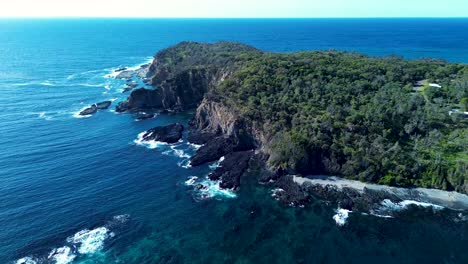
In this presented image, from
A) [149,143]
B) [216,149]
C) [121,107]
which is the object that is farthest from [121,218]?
[121,107]

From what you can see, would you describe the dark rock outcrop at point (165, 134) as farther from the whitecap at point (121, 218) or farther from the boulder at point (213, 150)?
the whitecap at point (121, 218)

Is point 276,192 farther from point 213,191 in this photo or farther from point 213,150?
point 213,150

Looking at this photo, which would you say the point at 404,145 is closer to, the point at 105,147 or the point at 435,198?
the point at 435,198

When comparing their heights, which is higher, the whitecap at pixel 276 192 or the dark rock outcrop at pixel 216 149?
the dark rock outcrop at pixel 216 149

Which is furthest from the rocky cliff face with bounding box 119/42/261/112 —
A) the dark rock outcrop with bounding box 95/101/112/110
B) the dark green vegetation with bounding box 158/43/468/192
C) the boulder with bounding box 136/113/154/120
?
the dark green vegetation with bounding box 158/43/468/192

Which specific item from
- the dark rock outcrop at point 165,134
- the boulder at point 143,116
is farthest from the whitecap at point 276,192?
the boulder at point 143,116

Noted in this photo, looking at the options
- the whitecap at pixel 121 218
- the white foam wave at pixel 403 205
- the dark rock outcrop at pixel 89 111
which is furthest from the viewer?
the dark rock outcrop at pixel 89 111
